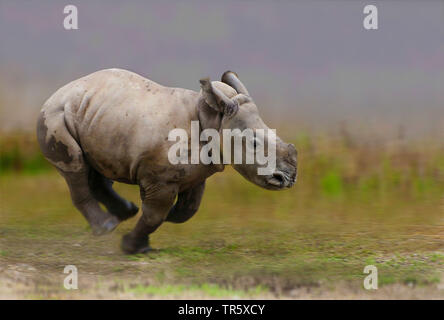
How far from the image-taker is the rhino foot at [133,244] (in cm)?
674

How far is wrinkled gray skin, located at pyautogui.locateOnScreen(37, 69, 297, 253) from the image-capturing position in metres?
6.22

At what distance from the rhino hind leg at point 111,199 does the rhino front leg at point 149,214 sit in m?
0.38

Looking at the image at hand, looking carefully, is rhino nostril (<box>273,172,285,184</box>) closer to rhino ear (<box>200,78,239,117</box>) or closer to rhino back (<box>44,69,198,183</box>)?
rhino ear (<box>200,78,239,117</box>)

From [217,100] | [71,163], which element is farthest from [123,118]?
[217,100]

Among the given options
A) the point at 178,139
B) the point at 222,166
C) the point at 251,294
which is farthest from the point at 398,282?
the point at 178,139

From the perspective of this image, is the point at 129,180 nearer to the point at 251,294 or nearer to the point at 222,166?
the point at 222,166

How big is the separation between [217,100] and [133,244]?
1578 mm

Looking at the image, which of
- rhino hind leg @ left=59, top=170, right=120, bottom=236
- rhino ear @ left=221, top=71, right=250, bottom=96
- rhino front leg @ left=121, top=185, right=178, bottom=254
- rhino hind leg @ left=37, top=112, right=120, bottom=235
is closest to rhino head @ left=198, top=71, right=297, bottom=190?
rhino ear @ left=221, top=71, right=250, bottom=96

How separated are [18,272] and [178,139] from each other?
69.0 inches

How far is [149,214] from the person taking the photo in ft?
21.3

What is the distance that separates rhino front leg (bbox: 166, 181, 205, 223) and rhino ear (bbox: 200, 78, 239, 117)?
94cm

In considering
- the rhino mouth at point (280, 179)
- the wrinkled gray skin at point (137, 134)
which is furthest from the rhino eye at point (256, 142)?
the rhino mouth at point (280, 179)

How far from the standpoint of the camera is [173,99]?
641 cm

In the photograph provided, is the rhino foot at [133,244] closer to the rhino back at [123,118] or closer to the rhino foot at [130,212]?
the rhino foot at [130,212]
